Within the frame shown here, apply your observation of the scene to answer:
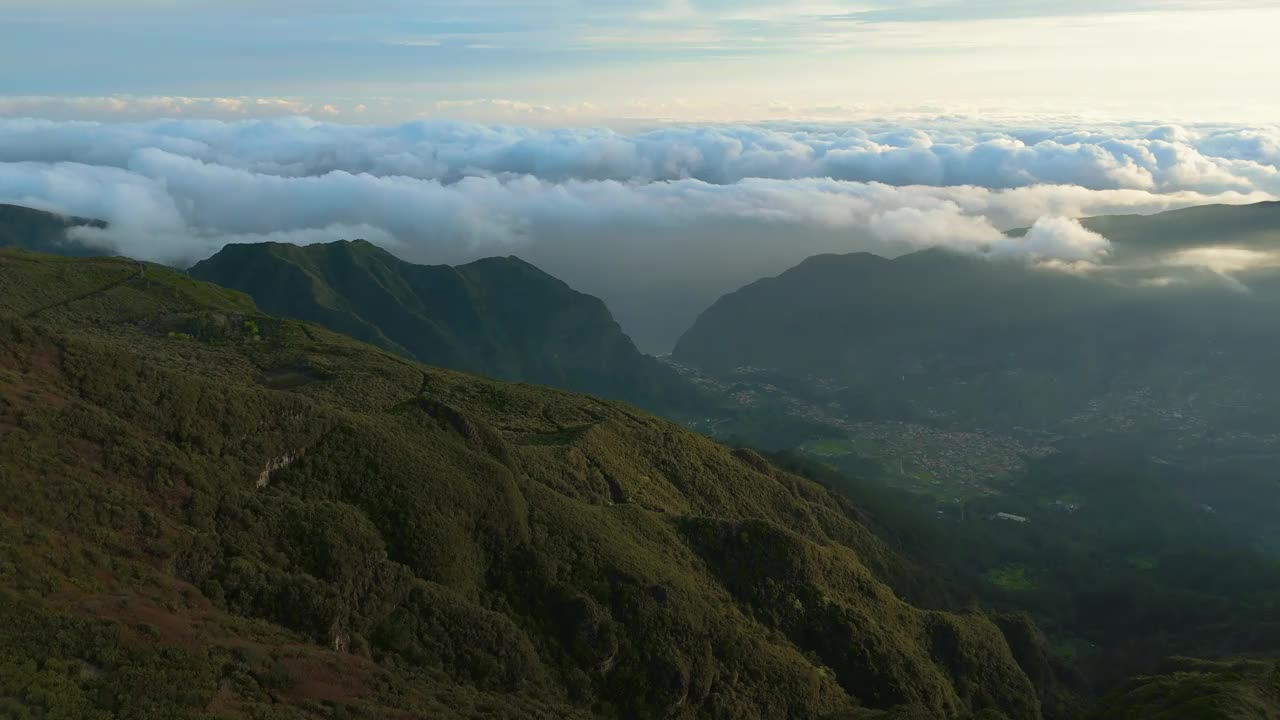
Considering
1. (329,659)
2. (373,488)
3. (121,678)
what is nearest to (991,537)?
(373,488)

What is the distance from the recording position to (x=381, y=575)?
55.7 metres

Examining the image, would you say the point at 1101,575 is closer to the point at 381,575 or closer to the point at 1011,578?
the point at 1011,578

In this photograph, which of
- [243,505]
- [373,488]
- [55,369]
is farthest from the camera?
[373,488]

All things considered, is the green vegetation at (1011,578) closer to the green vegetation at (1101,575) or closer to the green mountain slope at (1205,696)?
the green vegetation at (1101,575)

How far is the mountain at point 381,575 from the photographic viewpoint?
1540 inches

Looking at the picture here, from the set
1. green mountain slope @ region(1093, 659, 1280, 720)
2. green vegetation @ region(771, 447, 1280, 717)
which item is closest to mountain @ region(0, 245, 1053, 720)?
green mountain slope @ region(1093, 659, 1280, 720)

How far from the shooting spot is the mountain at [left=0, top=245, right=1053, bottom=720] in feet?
128

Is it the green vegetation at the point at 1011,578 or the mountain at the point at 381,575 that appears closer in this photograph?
the mountain at the point at 381,575

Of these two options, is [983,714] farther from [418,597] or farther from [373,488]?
[373,488]

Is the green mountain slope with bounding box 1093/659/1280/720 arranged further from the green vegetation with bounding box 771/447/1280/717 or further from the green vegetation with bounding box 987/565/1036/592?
the green vegetation with bounding box 987/565/1036/592

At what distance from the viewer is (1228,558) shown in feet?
512

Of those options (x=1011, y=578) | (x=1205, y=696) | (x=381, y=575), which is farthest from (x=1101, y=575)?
(x=381, y=575)

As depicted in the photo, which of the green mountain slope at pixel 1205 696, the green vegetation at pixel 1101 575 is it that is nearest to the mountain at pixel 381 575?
the green mountain slope at pixel 1205 696

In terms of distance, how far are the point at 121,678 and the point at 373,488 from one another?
30265 mm
